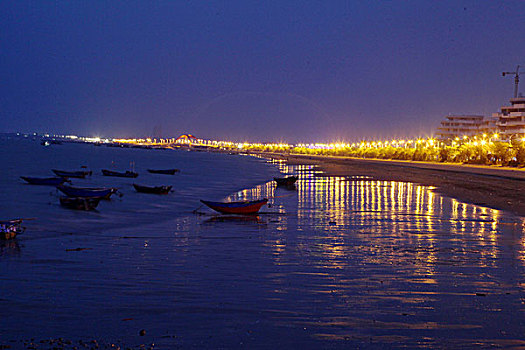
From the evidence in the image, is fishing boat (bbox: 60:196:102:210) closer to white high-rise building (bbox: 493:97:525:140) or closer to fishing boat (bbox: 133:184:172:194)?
fishing boat (bbox: 133:184:172:194)

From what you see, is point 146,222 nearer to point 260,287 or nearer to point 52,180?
point 260,287

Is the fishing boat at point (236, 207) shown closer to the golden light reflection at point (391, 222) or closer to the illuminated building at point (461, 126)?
the golden light reflection at point (391, 222)

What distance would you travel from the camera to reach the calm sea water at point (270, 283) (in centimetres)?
732

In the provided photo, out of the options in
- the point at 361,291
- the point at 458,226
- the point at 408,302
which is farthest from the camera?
the point at 458,226

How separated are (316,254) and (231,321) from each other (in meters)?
5.81

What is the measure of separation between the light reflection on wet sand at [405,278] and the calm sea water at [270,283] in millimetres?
36

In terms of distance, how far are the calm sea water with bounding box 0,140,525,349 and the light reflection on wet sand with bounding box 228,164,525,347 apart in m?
0.04

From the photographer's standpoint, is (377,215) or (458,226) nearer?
(458,226)

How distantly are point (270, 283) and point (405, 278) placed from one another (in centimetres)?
292

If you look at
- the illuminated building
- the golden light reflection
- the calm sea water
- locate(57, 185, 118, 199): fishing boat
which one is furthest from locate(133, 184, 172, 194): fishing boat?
the illuminated building

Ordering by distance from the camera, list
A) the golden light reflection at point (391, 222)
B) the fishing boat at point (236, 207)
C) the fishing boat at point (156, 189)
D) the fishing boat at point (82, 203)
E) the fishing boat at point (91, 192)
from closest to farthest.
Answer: the golden light reflection at point (391, 222) < the fishing boat at point (236, 207) < the fishing boat at point (82, 203) < the fishing boat at point (91, 192) < the fishing boat at point (156, 189)

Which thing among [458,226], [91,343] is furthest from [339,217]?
[91,343]

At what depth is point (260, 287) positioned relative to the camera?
985 cm

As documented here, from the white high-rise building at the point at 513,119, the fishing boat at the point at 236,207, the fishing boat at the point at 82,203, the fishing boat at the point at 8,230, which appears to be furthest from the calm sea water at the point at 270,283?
the white high-rise building at the point at 513,119
